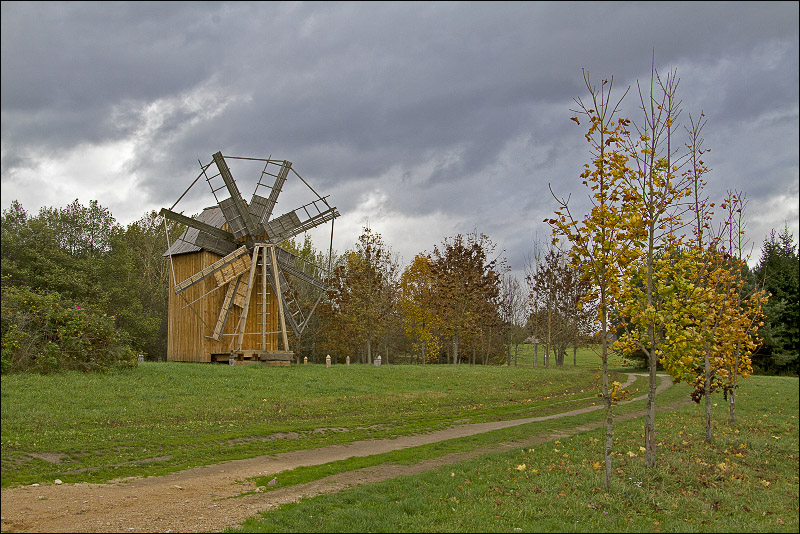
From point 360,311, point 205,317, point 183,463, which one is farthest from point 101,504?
point 360,311

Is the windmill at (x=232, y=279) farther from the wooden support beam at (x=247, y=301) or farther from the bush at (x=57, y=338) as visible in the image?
the bush at (x=57, y=338)

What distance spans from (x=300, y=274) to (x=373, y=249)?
12497 millimetres

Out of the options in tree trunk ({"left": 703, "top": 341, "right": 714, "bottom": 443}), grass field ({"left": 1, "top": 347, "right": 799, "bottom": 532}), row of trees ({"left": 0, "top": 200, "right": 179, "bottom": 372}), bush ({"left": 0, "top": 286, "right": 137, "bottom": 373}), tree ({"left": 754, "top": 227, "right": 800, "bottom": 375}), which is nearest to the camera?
grass field ({"left": 1, "top": 347, "right": 799, "bottom": 532})

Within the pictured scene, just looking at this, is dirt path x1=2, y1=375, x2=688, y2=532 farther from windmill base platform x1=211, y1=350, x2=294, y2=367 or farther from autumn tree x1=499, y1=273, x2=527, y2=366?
autumn tree x1=499, y1=273, x2=527, y2=366

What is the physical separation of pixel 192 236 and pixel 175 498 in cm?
2613

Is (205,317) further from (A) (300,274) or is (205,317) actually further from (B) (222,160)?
(B) (222,160)

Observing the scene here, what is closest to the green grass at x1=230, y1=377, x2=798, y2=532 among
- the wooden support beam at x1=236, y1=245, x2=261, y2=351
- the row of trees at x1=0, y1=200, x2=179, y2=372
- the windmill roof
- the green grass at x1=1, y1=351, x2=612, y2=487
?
the green grass at x1=1, y1=351, x2=612, y2=487

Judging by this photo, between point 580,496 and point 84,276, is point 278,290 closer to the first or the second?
point 84,276

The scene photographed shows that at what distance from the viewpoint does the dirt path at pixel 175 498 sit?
7406 mm

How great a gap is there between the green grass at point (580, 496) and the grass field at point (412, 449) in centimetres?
3

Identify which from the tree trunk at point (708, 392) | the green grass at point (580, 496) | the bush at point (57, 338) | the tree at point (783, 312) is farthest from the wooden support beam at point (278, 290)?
the tree at point (783, 312)

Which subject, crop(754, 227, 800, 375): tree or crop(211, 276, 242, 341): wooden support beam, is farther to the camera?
crop(754, 227, 800, 375): tree

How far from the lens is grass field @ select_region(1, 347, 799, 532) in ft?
26.0

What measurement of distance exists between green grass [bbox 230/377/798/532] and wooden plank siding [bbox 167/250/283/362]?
22.4 meters
